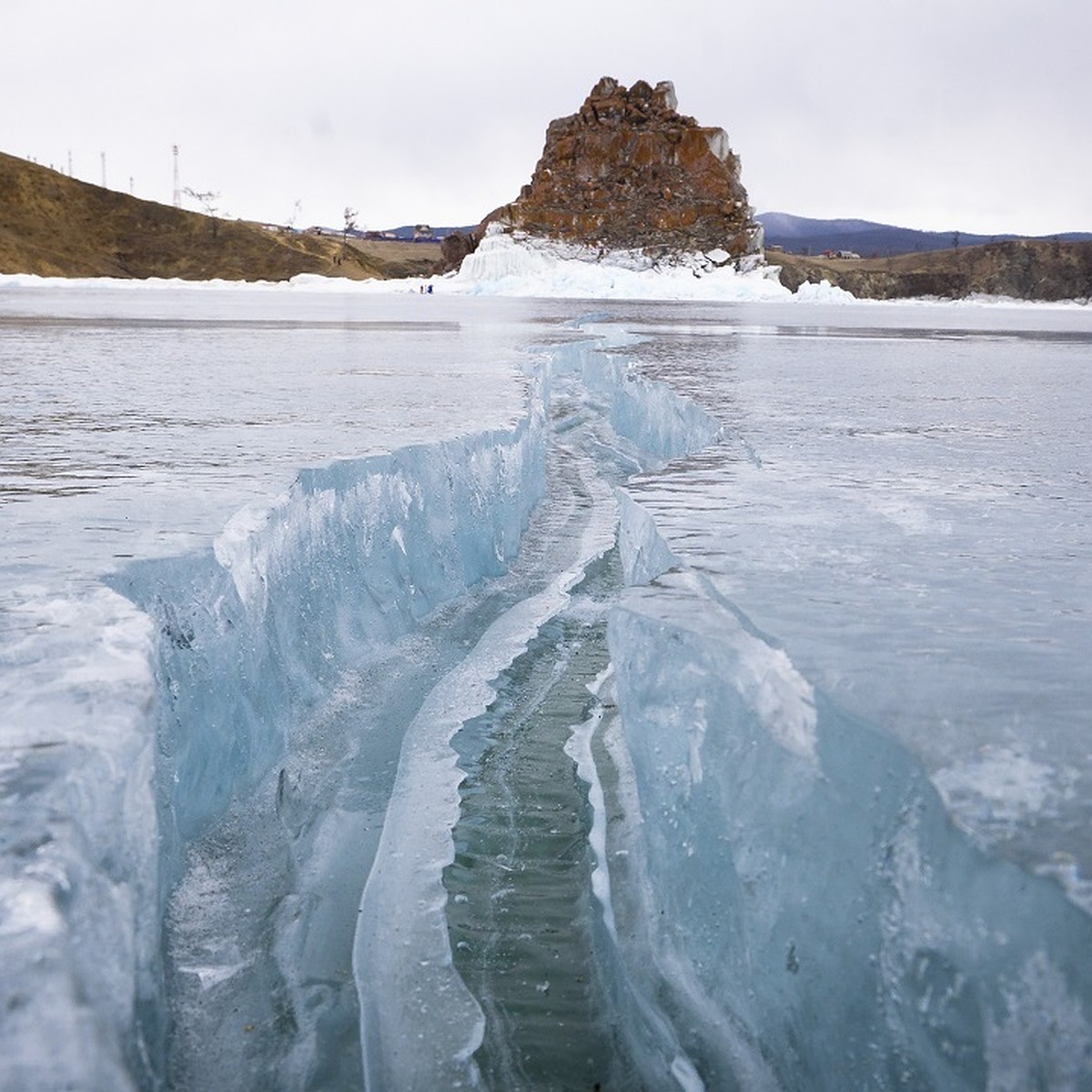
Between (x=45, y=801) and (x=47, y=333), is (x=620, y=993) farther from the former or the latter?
(x=47, y=333)

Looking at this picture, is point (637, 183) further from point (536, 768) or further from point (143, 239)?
point (536, 768)

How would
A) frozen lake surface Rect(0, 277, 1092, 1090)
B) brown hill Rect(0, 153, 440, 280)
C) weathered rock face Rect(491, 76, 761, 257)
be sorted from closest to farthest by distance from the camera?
frozen lake surface Rect(0, 277, 1092, 1090), weathered rock face Rect(491, 76, 761, 257), brown hill Rect(0, 153, 440, 280)

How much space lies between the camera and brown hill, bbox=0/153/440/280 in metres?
77.9

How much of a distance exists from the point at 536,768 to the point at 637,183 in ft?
212

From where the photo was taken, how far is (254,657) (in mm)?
3127

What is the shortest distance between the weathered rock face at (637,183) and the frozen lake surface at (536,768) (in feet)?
195

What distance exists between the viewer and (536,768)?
10.6ft

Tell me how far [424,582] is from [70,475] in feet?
4.51

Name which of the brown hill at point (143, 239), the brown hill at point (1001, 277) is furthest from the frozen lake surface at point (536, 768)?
the brown hill at point (1001, 277)

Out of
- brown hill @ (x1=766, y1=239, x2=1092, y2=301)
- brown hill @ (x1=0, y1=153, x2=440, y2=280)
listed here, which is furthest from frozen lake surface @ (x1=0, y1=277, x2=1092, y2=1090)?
brown hill @ (x1=766, y1=239, x2=1092, y2=301)

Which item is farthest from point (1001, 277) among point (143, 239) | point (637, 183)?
point (143, 239)

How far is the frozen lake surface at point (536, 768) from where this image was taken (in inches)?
60.9

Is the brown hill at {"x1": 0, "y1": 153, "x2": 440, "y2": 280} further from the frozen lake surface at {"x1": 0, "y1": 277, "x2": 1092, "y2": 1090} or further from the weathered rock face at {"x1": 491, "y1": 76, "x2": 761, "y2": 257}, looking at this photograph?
the frozen lake surface at {"x1": 0, "y1": 277, "x2": 1092, "y2": 1090}

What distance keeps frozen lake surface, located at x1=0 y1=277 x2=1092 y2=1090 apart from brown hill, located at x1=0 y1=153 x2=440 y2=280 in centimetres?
7256
